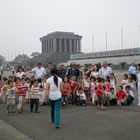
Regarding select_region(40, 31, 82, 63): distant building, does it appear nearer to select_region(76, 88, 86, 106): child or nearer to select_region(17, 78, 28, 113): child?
select_region(76, 88, 86, 106): child

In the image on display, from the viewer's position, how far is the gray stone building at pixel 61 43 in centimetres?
12394

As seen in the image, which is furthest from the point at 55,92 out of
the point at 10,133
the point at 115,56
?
the point at 115,56

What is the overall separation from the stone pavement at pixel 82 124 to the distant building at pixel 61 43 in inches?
4280

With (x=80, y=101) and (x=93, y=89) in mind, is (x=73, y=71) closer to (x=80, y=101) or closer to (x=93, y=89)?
(x=93, y=89)

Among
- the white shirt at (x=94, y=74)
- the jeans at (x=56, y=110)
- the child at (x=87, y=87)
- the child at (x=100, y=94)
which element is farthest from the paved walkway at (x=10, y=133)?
the white shirt at (x=94, y=74)

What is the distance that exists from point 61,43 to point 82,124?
384 ft

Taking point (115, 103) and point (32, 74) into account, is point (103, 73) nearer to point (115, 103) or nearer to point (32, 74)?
point (115, 103)

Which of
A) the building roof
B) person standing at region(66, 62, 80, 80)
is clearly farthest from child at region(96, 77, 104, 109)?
the building roof

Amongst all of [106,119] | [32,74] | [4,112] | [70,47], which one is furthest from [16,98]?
[70,47]

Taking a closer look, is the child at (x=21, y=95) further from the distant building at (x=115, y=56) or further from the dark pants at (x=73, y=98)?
the distant building at (x=115, y=56)

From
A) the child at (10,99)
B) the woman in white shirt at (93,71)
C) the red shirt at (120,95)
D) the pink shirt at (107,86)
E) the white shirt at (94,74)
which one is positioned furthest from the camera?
the woman in white shirt at (93,71)

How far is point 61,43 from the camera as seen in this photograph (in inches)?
4936

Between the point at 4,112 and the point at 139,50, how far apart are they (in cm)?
5807

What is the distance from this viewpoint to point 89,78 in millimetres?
14414
